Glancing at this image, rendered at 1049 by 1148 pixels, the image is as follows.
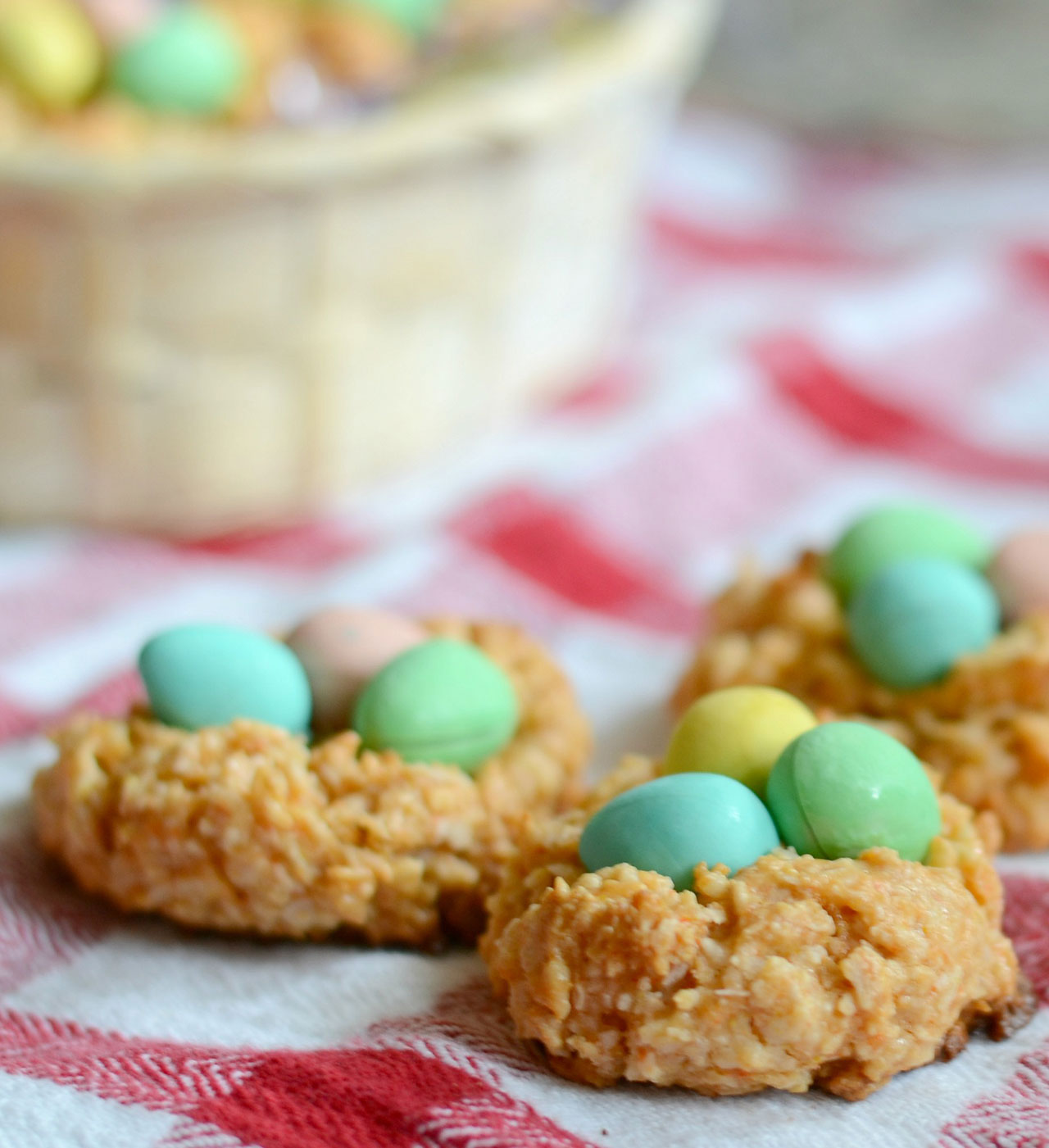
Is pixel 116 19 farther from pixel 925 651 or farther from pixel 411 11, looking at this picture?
pixel 925 651

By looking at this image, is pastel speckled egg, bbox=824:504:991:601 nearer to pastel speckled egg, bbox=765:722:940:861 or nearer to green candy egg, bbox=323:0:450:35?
pastel speckled egg, bbox=765:722:940:861

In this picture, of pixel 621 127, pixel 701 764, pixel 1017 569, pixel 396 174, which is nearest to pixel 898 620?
pixel 1017 569

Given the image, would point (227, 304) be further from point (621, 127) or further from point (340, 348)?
point (621, 127)

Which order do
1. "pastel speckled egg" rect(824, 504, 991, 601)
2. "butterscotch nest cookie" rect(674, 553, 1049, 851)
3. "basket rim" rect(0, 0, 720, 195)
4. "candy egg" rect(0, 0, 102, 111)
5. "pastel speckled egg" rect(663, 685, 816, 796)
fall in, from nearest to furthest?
"pastel speckled egg" rect(663, 685, 816, 796)
"butterscotch nest cookie" rect(674, 553, 1049, 851)
"pastel speckled egg" rect(824, 504, 991, 601)
"basket rim" rect(0, 0, 720, 195)
"candy egg" rect(0, 0, 102, 111)

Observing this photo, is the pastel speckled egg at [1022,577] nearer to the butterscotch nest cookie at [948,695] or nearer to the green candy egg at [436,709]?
the butterscotch nest cookie at [948,695]

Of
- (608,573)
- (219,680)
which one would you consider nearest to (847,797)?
(219,680)

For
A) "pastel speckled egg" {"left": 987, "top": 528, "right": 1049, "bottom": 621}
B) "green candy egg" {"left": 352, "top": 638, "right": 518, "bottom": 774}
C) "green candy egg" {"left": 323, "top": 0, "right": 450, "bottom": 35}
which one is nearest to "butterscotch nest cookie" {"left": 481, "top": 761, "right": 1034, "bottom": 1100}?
"green candy egg" {"left": 352, "top": 638, "right": 518, "bottom": 774}
